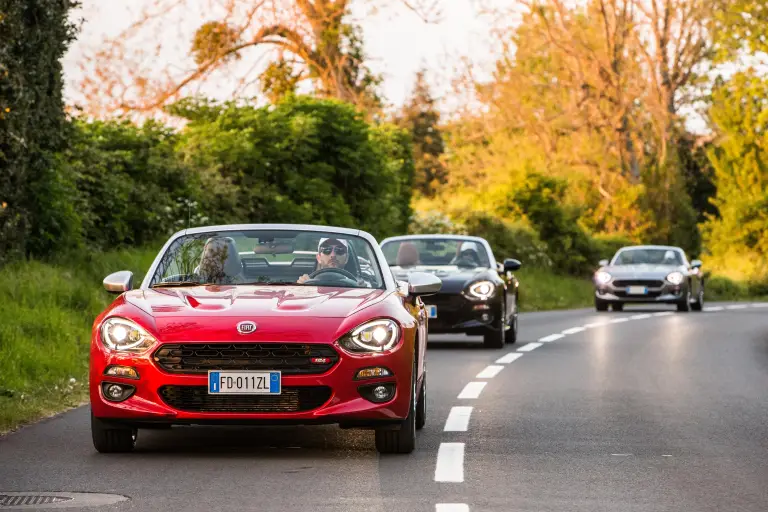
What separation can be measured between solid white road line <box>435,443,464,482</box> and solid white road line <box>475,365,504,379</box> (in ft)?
18.7

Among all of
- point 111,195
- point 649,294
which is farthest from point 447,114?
point 111,195

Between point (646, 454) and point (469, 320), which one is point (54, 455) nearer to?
point (646, 454)

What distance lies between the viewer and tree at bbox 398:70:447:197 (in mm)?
91500

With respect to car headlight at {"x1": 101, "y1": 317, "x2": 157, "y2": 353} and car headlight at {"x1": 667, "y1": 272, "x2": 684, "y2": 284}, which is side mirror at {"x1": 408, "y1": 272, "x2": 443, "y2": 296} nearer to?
car headlight at {"x1": 101, "y1": 317, "x2": 157, "y2": 353}

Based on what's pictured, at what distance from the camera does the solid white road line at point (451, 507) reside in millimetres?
7480

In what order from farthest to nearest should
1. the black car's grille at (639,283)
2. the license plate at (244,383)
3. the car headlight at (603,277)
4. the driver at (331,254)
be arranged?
the car headlight at (603,277), the black car's grille at (639,283), the driver at (331,254), the license plate at (244,383)

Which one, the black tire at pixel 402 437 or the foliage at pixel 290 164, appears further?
the foliage at pixel 290 164

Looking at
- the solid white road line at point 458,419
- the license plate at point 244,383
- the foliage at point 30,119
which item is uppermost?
the foliage at point 30,119

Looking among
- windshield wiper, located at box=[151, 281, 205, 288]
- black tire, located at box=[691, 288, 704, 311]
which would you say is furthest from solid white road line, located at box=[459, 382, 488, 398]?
black tire, located at box=[691, 288, 704, 311]

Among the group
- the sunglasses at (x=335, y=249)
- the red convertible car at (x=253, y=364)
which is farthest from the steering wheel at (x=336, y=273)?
the red convertible car at (x=253, y=364)

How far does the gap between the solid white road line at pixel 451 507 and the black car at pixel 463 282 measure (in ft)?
39.1

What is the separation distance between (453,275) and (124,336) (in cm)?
1114

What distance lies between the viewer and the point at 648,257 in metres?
34.8

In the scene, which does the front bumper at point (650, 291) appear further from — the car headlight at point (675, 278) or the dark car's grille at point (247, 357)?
the dark car's grille at point (247, 357)
